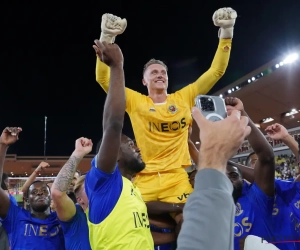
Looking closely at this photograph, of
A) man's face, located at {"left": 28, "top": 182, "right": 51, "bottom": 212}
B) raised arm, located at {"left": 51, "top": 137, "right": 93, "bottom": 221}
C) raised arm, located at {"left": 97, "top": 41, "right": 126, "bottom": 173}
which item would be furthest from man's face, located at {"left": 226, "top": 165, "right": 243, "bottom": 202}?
man's face, located at {"left": 28, "top": 182, "right": 51, "bottom": 212}

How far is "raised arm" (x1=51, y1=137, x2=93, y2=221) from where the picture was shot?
2.69 meters

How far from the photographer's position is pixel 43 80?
2334 cm

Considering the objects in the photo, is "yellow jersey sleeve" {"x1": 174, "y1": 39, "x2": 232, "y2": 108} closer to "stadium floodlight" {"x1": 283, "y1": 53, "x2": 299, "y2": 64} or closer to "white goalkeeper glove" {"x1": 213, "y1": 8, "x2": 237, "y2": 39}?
"white goalkeeper glove" {"x1": 213, "y1": 8, "x2": 237, "y2": 39}

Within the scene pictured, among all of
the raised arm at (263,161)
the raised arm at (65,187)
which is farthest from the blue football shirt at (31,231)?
the raised arm at (263,161)

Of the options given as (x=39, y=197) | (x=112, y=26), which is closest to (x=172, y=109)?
(x=112, y=26)

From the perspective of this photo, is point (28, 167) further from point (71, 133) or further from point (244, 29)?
point (244, 29)

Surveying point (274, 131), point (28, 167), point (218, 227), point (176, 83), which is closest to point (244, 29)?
point (176, 83)

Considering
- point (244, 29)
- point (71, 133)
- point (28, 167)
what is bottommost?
point (28, 167)

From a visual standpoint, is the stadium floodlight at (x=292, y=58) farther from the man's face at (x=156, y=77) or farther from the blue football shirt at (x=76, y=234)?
the blue football shirt at (x=76, y=234)

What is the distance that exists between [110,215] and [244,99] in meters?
19.0

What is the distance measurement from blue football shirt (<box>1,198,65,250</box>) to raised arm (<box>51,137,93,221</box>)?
0.58 meters

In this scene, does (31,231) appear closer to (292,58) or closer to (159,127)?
(159,127)

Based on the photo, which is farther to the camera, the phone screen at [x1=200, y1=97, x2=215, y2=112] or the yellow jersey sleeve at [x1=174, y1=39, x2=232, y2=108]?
the yellow jersey sleeve at [x1=174, y1=39, x2=232, y2=108]

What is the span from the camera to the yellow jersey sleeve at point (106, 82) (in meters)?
2.96
